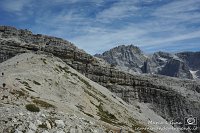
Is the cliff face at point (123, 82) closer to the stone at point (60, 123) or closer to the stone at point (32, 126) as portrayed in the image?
the stone at point (60, 123)

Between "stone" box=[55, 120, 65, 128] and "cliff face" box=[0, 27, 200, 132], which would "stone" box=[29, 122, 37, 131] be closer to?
"stone" box=[55, 120, 65, 128]

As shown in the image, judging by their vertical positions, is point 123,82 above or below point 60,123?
below

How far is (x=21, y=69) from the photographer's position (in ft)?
276

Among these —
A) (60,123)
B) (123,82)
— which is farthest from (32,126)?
(123,82)

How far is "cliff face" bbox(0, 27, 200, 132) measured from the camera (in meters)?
162

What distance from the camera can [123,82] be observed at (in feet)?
562

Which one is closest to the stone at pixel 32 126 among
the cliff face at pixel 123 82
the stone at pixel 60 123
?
the stone at pixel 60 123

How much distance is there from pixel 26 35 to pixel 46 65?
4212 inches

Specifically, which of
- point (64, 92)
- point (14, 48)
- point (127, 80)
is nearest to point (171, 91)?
point (127, 80)

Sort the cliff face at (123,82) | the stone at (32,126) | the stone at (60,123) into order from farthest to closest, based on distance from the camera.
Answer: the cliff face at (123,82) < the stone at (60,123) < the stone at (32,126)

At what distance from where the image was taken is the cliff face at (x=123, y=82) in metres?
162

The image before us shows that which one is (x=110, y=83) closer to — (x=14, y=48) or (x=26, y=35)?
(x=14, y=48)

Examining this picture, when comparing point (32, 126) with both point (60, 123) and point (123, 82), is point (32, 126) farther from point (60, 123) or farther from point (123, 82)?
point (123, 82)

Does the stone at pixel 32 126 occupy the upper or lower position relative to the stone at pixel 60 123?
upper
